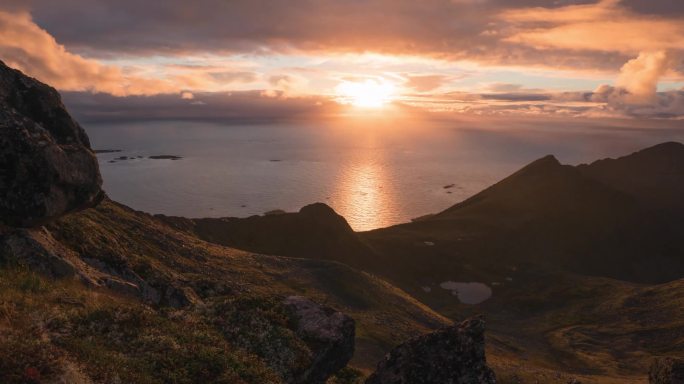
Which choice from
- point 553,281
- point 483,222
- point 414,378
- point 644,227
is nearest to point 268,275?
point 414,378

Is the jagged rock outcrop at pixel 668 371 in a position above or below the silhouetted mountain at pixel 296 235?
above

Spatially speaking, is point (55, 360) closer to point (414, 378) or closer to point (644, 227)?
point (414, 378)

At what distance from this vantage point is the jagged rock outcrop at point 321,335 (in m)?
20.7

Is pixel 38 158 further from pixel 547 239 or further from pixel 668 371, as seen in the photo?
pixel 547 239

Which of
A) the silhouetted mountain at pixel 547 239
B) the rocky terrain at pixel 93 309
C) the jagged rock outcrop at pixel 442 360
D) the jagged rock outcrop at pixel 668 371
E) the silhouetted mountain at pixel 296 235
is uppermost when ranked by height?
the rocky terrain at pixel 93 309

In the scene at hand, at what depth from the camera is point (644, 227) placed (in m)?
186

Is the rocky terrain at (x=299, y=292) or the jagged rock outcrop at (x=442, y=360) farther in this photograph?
the jagged rock outcrop at (x=442, y=360)

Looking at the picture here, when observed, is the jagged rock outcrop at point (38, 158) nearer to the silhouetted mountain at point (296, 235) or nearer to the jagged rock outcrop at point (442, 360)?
the jagged rock outcrop at point (442, 360)

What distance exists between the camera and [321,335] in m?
21.5

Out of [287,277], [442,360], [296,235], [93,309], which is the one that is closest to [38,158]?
[93,309]

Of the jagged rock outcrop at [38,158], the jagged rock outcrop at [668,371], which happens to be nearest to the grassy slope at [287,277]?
the jagged rock outcrop at [38,158]

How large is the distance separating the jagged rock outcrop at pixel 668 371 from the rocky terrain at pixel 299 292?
9.0 inches

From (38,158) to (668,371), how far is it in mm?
42360

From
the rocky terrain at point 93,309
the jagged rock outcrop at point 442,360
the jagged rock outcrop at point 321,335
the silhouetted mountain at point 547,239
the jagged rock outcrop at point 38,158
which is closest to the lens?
the rocky terrain at point 93,309
